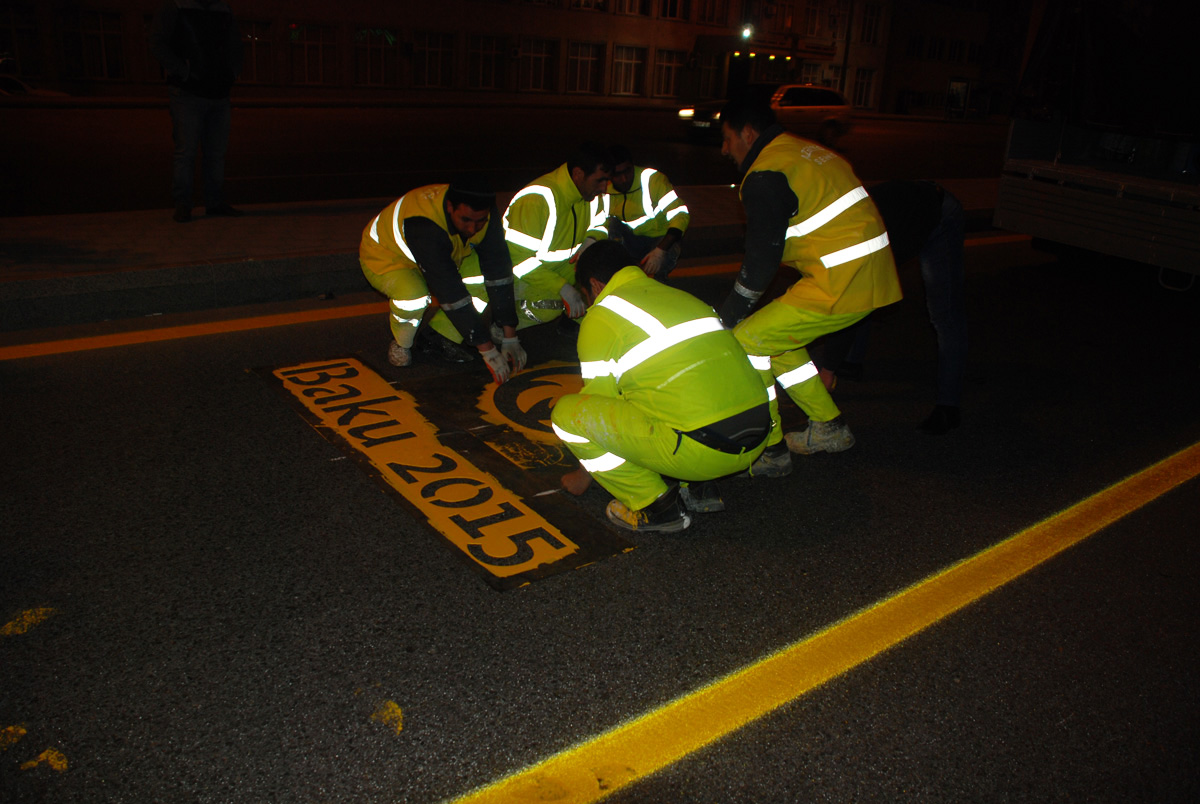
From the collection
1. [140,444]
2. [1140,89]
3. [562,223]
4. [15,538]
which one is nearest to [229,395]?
[140,444]

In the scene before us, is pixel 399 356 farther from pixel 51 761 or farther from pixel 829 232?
pixel 51 761

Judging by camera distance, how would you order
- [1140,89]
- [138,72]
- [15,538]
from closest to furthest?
[15,538] → [1140,89] → [138,72]

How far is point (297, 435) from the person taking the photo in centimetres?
394

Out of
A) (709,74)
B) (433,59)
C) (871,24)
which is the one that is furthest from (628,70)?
(871,24)

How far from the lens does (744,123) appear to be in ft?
12.2

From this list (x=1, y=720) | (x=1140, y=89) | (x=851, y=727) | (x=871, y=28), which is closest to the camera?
(x=1, y=720)

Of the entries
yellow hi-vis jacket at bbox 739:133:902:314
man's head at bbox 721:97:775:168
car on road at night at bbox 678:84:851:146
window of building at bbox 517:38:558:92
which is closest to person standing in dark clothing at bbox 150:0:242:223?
man's head at bbox 721:97:775:168

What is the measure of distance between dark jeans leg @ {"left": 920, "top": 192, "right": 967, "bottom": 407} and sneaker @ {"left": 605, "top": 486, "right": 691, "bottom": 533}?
196 cm

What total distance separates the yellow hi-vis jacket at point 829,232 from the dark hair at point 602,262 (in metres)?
0.74

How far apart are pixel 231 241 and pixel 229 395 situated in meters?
2.86

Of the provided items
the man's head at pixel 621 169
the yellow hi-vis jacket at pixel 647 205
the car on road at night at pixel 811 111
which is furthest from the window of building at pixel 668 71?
the man's head at pixel 621 169

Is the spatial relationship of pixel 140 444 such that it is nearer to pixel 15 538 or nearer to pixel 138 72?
pixel 15 538

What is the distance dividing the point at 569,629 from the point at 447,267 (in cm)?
246

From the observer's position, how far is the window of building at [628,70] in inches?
1496
